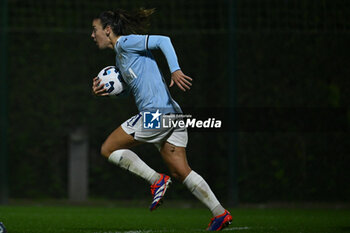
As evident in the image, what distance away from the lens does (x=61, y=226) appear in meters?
6.45

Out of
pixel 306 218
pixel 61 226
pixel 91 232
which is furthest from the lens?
pixel 306 218

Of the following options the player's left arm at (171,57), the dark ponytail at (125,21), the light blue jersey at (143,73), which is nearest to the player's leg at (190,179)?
the light blue jersey at (143,73)

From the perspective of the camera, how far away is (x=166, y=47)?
5648mm

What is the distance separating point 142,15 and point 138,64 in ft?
1.76

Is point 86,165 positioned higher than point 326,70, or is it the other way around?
point 326,70

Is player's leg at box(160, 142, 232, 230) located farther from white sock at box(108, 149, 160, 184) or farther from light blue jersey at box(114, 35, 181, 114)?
light blue jersey at box(114, 35, 181, 114)

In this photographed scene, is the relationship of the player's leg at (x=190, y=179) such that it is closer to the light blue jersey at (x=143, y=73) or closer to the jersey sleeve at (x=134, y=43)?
the light blue jersey at (x=143, y=73)

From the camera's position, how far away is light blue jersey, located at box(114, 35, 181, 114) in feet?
A: 19.1

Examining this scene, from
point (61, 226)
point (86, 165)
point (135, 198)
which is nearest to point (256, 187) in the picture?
point (135, 198)

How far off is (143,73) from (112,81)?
27cm

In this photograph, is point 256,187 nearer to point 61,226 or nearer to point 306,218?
point 306,218

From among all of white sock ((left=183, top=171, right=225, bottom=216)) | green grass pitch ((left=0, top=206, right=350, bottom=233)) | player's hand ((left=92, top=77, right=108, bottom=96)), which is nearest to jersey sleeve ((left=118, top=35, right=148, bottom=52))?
player's hand ((left=92, top=77, right=108, bottom=96))

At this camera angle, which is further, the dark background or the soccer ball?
the dark background

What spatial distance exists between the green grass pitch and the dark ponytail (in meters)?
1.68
